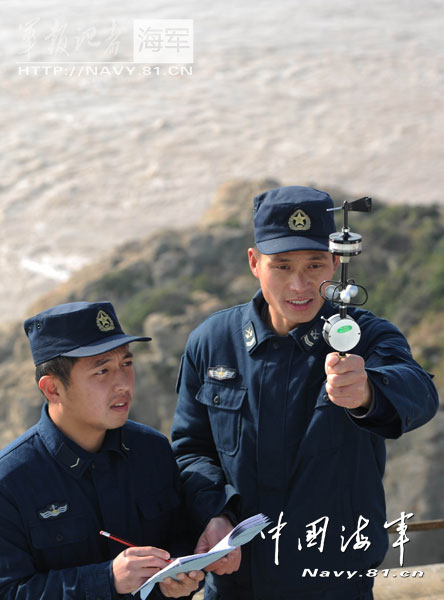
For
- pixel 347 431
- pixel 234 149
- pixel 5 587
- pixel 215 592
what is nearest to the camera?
pixel 5 587

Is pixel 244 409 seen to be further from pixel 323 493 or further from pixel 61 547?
pixel 61 547

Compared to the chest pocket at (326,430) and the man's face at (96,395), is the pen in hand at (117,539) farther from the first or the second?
the chest pocket at (326,430)

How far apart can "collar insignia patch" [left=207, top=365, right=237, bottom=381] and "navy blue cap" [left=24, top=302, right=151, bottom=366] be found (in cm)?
29

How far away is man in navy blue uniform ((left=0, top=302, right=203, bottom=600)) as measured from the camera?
7.53 ft

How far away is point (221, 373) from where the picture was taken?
264cm

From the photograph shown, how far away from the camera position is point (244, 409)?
260 cm

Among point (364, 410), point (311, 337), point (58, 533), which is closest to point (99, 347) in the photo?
point (58, 533)

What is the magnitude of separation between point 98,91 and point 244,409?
3841 cm

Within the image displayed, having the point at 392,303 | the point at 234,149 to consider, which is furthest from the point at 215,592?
the point at 234,149

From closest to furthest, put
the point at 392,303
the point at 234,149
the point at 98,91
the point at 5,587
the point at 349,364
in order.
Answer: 1. the point at 349,364
2. the point at 5,587
3. the point at 392,303
4. the point at 234,149
5. the point at 98,91

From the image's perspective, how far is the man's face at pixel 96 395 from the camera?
8.04ft

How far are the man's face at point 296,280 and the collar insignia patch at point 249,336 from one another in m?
0.14

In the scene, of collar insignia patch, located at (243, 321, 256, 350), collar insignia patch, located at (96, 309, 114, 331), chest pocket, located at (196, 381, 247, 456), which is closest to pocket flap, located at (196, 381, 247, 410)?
chest pocket, located at (196, 381, 247, 456)

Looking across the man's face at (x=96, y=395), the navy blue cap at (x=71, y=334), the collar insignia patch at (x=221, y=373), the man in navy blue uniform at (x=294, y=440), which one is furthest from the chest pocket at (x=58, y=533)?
the collar insignia patch at (x=221, y=373)
